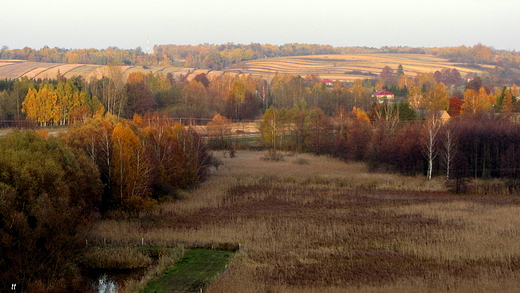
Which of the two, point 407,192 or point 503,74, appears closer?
point 407,192

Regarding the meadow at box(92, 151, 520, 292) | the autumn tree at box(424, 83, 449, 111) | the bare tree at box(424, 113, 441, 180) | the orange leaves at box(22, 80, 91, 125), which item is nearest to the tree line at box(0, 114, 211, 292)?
the meadow at box(92, 151, 520, 292)

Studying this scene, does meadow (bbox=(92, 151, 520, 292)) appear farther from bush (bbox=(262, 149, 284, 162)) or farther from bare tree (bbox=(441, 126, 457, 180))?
bush (bbox=(262, 149, 284, 162))

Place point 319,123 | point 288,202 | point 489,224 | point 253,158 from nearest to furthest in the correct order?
point 489,224 → point 288,202 → point 253,158 → point 319,123

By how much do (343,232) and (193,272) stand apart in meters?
8.09

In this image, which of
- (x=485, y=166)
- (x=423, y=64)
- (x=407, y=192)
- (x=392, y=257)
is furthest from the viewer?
(x=423, y=64)

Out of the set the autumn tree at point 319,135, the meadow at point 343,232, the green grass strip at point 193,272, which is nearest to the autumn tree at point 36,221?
the green grass strip at point 193,272

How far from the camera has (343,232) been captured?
25547mm

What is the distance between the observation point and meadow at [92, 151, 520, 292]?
752 inches

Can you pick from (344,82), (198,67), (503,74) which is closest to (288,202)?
(344,82)

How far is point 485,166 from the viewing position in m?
43.2

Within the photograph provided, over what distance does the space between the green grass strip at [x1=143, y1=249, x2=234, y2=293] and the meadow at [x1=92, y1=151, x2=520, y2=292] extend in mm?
574

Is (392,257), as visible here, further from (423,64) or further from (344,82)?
(423,64)

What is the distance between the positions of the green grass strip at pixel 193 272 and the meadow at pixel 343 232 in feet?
1.88

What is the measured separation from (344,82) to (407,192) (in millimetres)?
105370
